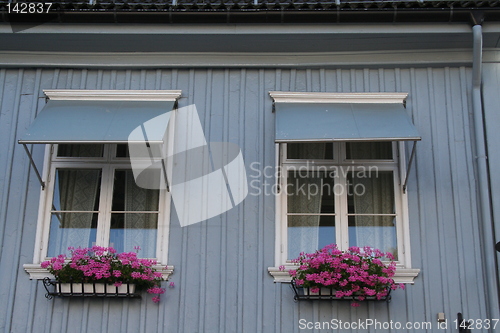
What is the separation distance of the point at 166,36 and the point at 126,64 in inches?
24.9

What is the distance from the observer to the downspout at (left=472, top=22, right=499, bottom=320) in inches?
282

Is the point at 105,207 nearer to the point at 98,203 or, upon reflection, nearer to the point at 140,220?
the point at 98,203

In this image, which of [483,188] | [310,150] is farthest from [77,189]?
[483,188]

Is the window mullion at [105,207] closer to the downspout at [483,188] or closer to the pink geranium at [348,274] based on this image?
the pink geranium at [348,274]

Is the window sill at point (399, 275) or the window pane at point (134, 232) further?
the window pane at point (134, 232)

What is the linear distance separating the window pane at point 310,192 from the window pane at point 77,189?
220cm

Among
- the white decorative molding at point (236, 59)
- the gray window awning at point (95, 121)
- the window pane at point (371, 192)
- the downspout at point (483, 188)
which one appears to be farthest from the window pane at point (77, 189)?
the downspout at point (483, 188)

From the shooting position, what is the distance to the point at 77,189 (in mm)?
7883

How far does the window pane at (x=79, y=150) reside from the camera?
8.03 meters

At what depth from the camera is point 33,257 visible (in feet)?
24.5

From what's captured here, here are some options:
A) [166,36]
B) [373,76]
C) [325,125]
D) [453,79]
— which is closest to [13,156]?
[166,36]

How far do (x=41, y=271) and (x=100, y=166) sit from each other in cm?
136

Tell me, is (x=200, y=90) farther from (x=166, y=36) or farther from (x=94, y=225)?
(x=94, y=225)

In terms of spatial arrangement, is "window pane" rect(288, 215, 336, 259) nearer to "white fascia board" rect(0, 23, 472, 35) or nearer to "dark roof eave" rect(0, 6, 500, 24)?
"white fascia board" rect(0, 23, 472, 35)
